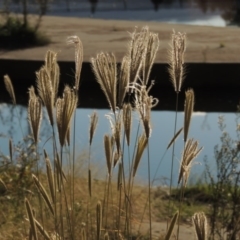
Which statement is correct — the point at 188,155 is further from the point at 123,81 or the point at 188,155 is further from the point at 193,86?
the point at 193,86

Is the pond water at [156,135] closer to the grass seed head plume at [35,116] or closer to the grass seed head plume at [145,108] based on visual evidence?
the grass seed head plume at [35,116]

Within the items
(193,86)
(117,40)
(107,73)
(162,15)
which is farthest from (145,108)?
(162,15)

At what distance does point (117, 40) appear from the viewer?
10648 millimetres

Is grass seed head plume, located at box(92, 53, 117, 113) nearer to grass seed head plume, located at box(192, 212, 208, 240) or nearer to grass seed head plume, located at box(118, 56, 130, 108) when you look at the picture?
grass seed head plume, located at box(118, 56, 130, 108)

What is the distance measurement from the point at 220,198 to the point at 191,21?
1258 centimetres

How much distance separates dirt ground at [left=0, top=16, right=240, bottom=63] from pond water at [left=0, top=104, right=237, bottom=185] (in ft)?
3.28

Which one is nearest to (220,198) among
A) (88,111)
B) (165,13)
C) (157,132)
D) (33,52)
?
(157,132)

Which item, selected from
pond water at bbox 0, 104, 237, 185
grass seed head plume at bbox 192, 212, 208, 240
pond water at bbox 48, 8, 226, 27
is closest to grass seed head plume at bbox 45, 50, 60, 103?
grass seed head plume at bbox 192, 212, 208, 240

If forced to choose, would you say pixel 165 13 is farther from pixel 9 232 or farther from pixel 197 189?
pixel 9 232

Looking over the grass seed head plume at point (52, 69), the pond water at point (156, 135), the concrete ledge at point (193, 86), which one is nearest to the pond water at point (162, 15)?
the concrete ledge at point (193, 86)

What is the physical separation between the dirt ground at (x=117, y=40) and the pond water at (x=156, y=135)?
3.28 ft

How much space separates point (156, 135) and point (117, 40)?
4.28 meters

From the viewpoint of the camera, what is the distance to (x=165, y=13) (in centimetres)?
1834

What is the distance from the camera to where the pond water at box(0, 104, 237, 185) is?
5215 millimetres
